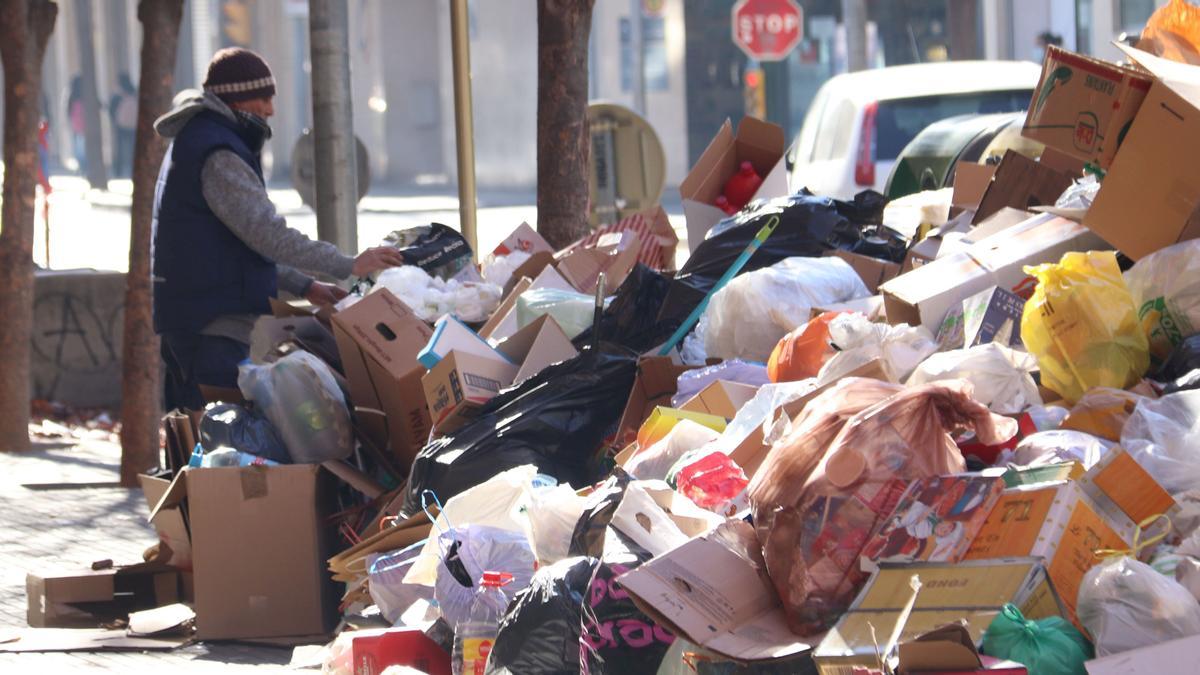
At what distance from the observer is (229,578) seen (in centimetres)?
539

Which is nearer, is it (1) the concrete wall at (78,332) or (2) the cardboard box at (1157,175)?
(2) the cardboard box at (1157,175)

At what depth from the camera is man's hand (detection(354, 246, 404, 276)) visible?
6.20 m

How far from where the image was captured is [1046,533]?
359 centimetres

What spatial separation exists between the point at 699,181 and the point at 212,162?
1.84 meters

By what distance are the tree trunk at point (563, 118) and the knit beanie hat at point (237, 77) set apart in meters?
1.59

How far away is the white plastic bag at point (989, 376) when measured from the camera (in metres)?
4.30

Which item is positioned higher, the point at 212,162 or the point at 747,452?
the point at 212,162

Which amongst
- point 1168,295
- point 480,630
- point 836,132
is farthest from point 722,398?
point 836,132

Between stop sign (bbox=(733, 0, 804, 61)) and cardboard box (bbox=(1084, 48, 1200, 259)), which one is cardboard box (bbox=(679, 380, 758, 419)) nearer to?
cardboard box (bbox=(1084, 48, 1200, 259))

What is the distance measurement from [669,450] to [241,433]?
66.1 inches

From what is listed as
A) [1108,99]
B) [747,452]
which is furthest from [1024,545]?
[1108,99]

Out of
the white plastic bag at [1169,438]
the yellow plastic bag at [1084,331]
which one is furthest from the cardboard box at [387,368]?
the white plastic bag at [1169,438]

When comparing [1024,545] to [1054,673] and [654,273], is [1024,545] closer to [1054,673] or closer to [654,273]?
[1054,673]

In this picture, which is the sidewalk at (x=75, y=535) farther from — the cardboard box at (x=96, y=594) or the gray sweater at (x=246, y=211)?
the gray sweater at (x=246, y=211)
